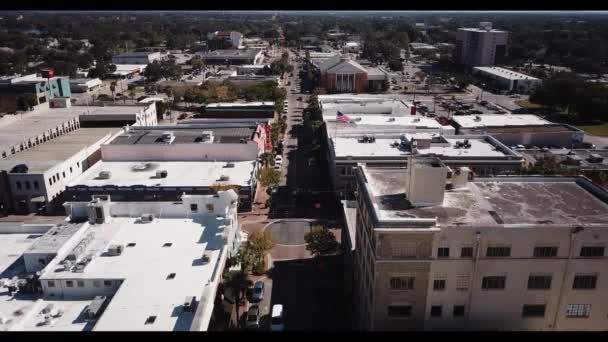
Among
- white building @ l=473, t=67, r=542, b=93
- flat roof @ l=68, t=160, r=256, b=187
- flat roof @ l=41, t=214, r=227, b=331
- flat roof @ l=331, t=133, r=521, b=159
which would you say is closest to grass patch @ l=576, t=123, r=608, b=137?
white building @ l=473, t=67, r=542, b=93

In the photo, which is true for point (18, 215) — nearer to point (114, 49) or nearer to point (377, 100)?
point (377, 100)

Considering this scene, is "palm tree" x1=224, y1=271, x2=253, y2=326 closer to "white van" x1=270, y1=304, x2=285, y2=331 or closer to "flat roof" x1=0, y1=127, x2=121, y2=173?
"white van" x1=270, y1=304, x2=285, y2=331

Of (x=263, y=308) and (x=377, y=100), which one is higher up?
(x=377, y=100)

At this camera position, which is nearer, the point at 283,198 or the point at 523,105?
the point at 283,198

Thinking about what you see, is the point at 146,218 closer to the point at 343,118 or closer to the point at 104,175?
the point at 104,175

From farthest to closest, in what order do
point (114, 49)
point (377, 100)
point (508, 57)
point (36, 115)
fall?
point (114, 49)
point (508, 57)
point (377, 100)
point (36, 115)

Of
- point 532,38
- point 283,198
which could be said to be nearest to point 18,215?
point 283,198
